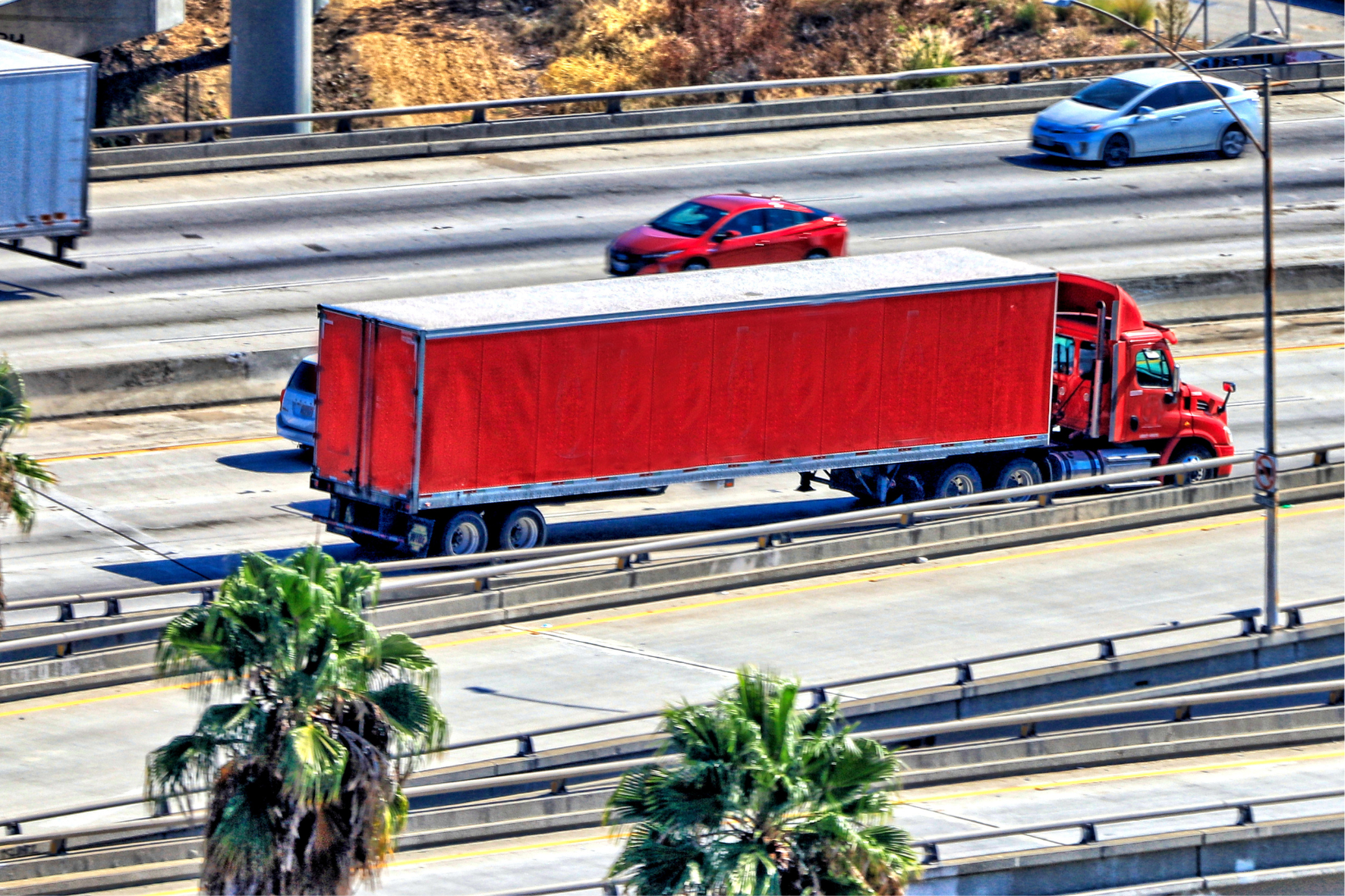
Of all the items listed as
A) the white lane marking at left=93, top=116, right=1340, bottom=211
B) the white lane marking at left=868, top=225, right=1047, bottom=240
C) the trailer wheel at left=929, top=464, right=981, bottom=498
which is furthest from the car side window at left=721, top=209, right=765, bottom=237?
the white lane marking at left=93, top=116, right=1340, bottom=211

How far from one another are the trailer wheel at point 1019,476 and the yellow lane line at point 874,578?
4.21 ft

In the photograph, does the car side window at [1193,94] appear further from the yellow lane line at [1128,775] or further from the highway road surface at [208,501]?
the yellow lane line at [1128,775]

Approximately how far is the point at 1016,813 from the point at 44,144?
69.9 ft

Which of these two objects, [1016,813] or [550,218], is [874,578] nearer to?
[1016,813]

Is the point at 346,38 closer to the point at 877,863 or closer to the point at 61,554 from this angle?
the point at 61,554

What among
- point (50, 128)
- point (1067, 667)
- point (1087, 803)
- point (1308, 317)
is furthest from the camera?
point (1308, 317)

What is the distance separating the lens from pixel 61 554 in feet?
86.2

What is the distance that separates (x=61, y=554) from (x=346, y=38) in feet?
96.1

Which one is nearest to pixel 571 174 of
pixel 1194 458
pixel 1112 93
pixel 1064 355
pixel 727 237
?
pixel 727 237

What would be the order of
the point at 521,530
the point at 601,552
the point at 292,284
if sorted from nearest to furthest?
the point at 601,552 < the point at 521,530 < the point at 292,284

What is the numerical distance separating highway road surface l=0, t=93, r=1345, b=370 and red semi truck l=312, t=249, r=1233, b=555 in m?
8.83

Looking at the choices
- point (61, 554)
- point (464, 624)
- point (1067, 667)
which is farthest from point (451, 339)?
point (1067, 667)

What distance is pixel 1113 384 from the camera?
1168 inches

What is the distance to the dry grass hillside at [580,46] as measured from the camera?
50.9 metres
